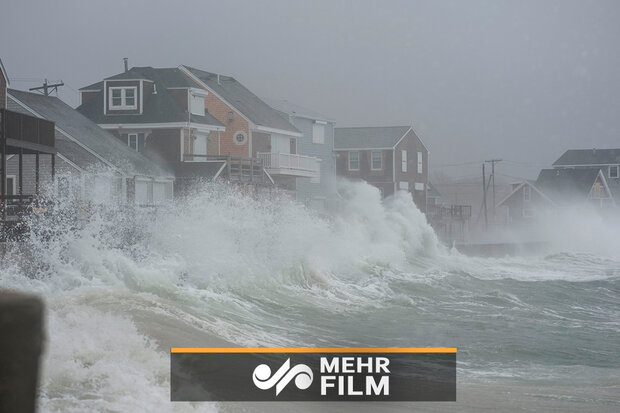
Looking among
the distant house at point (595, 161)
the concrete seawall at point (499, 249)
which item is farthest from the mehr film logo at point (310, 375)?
the distant house at point (595, 161)

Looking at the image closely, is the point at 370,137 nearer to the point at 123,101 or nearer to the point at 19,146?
the point at 123,101

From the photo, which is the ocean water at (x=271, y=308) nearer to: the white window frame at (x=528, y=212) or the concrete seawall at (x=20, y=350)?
the concrete seawall at (x=20, y=350)

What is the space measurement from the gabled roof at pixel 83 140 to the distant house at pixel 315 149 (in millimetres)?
14640

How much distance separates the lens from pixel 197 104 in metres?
44.2

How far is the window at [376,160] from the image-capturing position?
6175 centimetres

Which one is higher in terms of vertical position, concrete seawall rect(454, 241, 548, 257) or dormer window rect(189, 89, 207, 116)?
dormer window rect(189, 89, 207, 116)

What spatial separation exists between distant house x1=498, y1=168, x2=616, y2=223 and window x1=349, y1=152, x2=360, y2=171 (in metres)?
18.7

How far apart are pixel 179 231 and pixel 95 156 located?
14058 mm

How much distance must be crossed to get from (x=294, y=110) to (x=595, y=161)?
157ft

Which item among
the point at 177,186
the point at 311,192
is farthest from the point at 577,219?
the point at 177,186

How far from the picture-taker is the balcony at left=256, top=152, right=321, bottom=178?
45688mm

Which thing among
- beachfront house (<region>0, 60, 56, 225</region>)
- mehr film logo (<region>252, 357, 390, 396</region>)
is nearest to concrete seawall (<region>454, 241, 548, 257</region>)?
beachfront house (<region>0, 60, 56, 225</region>)

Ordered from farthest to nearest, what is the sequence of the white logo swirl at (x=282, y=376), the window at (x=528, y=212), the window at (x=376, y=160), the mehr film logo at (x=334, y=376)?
the window at (x=528, y=212) → the window at (x=376, y=160) → the mehr film logo at (x=334, y=376) → the white logo swirl at (x=282, y=376)

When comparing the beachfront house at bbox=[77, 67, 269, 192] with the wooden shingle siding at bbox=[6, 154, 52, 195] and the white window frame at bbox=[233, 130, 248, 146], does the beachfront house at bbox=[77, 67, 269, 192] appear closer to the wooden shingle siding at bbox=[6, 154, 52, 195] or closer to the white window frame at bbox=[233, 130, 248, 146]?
the white window frame at bbox=[233, 130, 248, 146]
